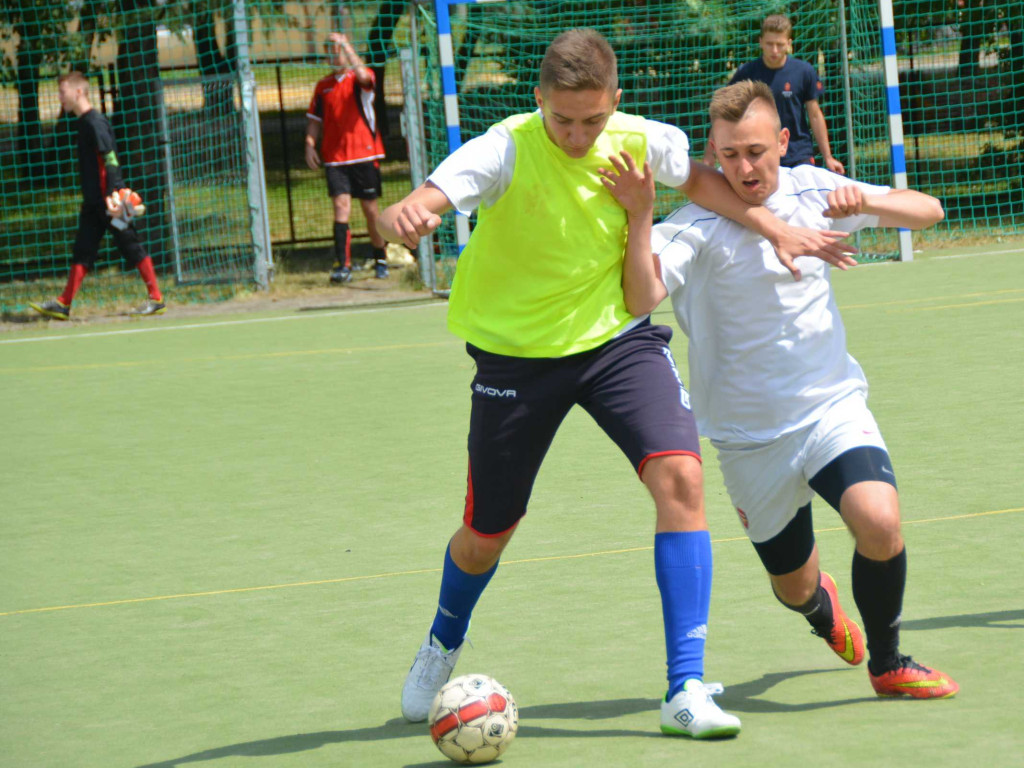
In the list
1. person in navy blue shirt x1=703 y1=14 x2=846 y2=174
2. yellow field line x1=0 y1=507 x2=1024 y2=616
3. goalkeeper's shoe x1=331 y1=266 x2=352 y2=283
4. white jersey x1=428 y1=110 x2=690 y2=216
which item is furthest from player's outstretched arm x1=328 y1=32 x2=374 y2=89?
white jersey x1=428 y1=110 x2=690 y2=216

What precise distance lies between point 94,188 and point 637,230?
991 cm

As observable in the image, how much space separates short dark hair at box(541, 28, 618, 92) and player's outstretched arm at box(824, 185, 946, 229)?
699 millimetres

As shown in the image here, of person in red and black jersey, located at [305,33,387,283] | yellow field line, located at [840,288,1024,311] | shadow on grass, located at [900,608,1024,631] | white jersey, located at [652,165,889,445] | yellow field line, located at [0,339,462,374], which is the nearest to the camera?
white jersey, located at [652,165,889,445]

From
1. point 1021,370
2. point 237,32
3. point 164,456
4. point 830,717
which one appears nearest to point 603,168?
point 830,717

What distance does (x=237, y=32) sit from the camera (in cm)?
1391

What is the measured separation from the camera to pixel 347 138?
14.1 m

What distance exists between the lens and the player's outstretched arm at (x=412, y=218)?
3.44 m

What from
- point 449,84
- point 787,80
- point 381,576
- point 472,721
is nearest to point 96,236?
point 449,84

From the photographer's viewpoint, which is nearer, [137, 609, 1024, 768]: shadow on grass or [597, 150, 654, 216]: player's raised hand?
[137, 609, 1024, 768]: shadow on grass

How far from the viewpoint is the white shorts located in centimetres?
376

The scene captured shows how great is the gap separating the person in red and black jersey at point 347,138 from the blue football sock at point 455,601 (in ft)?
33.6

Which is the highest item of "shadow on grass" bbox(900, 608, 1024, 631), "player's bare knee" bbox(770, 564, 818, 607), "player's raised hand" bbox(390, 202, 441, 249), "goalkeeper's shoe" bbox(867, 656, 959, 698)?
"player's raised hand" bbox(390, 202, 441, 249)

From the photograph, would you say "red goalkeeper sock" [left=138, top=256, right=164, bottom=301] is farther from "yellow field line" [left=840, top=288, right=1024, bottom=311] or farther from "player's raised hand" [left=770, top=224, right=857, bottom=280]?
"player's raised hand" [left=770, top=224, right=857, bottom=280]

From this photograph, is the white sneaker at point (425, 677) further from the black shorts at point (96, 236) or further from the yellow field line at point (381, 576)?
the black shorts at point (96, 236)
